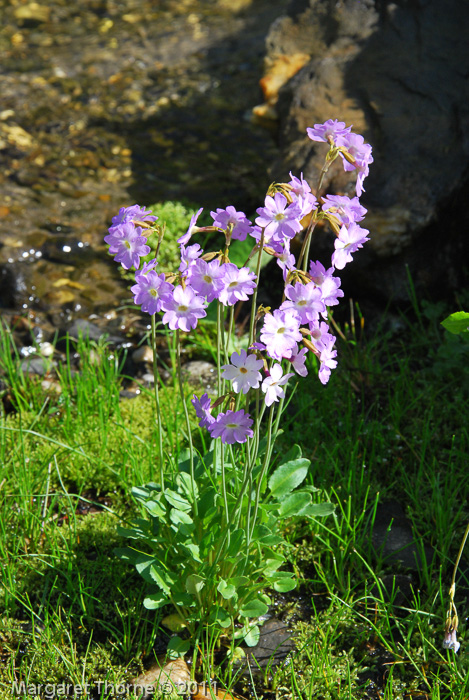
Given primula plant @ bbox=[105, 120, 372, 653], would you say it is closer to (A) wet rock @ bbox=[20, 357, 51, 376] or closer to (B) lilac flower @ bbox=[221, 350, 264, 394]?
(B) lilac flower @ bbox=[221, 350, 264, 394]

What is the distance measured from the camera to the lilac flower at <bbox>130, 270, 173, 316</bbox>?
61.9 inches

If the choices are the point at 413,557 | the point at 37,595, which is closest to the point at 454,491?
the point at 413,557

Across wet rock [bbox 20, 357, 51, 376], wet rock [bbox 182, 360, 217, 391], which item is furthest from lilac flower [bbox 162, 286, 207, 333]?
wet rock [bbox 20, 357, 51, 376]

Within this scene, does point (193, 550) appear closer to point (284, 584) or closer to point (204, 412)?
point (284, 584)

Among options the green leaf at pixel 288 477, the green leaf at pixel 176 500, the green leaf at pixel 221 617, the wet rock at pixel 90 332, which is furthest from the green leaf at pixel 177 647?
the wet rock at pixel 90 332

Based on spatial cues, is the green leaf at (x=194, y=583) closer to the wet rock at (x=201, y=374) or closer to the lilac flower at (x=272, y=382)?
the lilac flower at (x=272, y=382)

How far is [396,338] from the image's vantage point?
3725mm

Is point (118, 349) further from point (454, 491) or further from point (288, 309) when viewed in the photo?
point (288, 309)

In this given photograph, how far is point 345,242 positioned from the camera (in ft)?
5.32

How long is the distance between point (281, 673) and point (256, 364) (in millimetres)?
1238

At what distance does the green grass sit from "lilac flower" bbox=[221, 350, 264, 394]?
3.21 ft

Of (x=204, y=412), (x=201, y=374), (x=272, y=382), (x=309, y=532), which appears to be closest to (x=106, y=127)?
(x=201, y=374)

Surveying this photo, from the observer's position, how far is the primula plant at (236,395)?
61.7 inches

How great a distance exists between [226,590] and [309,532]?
2.23 ft
